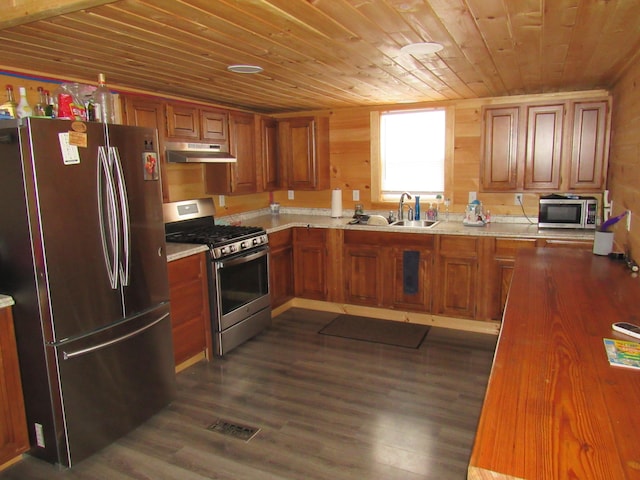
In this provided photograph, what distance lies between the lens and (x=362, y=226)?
4.51m

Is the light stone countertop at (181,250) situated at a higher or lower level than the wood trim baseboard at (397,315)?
higher

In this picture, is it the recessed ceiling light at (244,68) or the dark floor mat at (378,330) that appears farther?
the dark floor mat at (378,330)

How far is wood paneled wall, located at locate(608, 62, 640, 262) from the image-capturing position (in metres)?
2.81

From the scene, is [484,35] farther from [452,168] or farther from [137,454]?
[137,454]

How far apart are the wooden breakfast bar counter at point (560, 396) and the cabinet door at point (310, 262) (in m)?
2.70

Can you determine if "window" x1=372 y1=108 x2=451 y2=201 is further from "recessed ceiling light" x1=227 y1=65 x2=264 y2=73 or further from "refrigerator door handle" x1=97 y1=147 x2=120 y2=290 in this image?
"refrigerator door handle" x1=97 y1=147 x2=120 y2=290

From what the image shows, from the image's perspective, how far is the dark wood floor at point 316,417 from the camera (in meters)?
2.36

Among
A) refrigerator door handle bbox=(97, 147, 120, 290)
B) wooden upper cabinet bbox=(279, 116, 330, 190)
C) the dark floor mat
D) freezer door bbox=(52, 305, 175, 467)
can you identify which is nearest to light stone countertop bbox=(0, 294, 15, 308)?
freezer door bbox=(52, 305, 175, 467)

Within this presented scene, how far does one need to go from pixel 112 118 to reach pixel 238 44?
949mm

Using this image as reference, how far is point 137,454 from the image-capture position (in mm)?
2502

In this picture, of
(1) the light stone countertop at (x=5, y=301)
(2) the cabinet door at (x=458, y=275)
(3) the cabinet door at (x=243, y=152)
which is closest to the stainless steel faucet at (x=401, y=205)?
(2) the cabinet door at (x=458, y=275)

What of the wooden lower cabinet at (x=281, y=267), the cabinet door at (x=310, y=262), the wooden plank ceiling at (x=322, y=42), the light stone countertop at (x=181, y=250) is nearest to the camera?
the wooden plank ceiling at (x=322, y=42)

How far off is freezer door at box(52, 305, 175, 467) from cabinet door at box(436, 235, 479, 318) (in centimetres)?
250

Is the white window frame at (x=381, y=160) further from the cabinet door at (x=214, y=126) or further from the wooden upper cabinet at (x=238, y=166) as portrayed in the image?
the cabinet door at (x=214, y=126)
